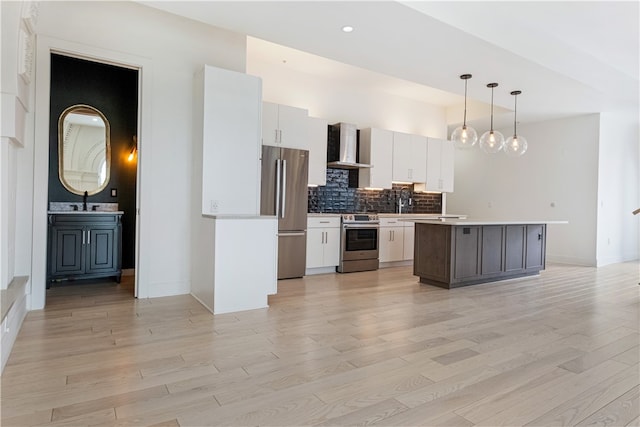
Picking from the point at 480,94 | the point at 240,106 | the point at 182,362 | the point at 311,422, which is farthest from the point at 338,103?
the point at 311,422

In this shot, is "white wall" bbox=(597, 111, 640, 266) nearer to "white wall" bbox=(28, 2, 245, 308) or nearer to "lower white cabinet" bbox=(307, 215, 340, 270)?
"lower white cabinet" bbox=(307, 215, 340, 270)

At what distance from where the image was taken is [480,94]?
5754 mm

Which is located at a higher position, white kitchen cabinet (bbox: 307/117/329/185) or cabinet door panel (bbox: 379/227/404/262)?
white kitchen cabinet (bbox: 307/117/329/185)

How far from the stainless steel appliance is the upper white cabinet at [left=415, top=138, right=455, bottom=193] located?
175 cm

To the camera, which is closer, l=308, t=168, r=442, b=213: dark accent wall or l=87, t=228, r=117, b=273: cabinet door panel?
l=87, t=228, r=117, b=273: cabinet door panel

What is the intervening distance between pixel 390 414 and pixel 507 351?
129 cm

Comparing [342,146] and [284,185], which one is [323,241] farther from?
[342,146]

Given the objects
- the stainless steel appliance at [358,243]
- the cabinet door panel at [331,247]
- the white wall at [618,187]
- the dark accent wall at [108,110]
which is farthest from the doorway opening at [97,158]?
the white wall at [618,187]

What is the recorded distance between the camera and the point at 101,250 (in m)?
4.64

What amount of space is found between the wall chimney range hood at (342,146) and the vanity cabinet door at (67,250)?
359cm

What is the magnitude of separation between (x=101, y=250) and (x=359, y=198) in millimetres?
4011

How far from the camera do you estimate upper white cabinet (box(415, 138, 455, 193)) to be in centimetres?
718

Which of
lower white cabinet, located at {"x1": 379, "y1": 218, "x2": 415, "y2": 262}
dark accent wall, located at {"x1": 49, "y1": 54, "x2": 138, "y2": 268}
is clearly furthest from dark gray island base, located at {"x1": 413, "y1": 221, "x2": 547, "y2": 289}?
dark accent wall, located at {"x1": 49, "y1": 54, "x2": 138, "y2": 268}

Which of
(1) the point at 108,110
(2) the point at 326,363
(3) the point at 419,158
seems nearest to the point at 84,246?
(1) the point at 108,110
